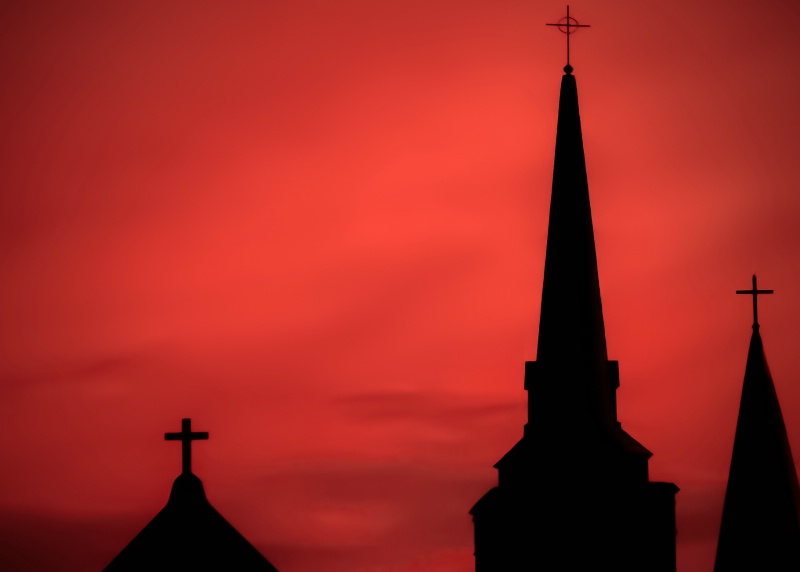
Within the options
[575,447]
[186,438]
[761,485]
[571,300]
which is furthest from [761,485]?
[186,438]

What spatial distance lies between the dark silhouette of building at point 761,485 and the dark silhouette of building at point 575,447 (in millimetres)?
1409

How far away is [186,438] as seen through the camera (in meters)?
30.8

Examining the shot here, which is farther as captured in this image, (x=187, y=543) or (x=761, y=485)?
(x=761, y=485)

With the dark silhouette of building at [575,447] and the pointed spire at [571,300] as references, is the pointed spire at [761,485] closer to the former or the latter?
the dark silhouette of building at [575,447]

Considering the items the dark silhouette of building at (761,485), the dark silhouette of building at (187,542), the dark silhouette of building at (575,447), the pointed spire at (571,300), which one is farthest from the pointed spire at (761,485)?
the dark silhouette of building at (187,542)

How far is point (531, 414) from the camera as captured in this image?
43156 mm

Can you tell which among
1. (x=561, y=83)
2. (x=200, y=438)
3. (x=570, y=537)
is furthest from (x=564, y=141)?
(x=200, y=438)

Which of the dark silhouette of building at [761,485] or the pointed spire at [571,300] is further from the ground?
the pointed spire at [571,300]

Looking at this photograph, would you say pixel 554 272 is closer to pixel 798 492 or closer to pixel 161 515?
pixel 798 492

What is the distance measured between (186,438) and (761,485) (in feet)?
48.0

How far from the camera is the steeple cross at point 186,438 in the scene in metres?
30.6

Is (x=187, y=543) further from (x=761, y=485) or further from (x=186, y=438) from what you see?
(x=761, y=485)

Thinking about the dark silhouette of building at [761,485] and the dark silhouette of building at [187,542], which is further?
the dark silhouette of building at [761,485]

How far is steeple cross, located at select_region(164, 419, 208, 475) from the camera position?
30.6m
